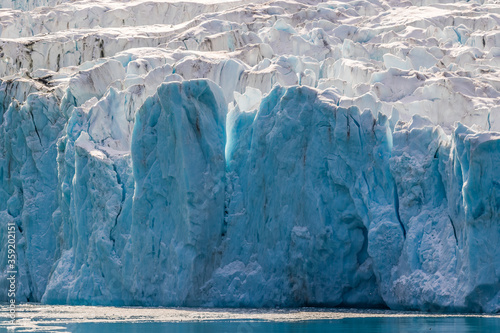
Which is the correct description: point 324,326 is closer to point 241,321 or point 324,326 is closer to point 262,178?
point 241,321

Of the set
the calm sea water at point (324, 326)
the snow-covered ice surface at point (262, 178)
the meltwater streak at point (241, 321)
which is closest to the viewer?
the calm sea water at point (324, 326)

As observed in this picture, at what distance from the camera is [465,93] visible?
2266 centimetres

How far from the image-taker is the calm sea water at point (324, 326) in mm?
16125

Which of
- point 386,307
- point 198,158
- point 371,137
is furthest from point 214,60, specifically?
point 386,307

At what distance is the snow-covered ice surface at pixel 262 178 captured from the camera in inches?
764

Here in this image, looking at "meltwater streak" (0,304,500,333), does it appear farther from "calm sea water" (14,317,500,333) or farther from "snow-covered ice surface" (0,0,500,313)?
"snow-covered ice surface" (0,0,500,313)

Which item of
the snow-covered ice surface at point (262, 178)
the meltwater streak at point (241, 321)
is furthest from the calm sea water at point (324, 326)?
the snow-covered ice surface at point (262, 178)

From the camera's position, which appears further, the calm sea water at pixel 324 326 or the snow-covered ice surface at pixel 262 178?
the snow-covered ice surface at pixel 262 178

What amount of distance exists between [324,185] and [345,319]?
11.3 ft

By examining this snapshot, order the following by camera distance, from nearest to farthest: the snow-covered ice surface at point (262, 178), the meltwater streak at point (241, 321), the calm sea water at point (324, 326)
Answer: the calm sea water at point (324, 326) < the meltwater streak at point (241, 321) < the snow-covered ice surface at point (262, 178)

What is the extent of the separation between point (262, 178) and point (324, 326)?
16.4ft

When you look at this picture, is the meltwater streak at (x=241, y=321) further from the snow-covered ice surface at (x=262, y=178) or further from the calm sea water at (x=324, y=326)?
the snow-covered ice surface at (x=262, y=178)

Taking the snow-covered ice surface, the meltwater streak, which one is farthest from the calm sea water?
the snow-covered ice surface

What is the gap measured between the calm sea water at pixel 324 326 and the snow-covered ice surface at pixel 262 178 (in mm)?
1354
